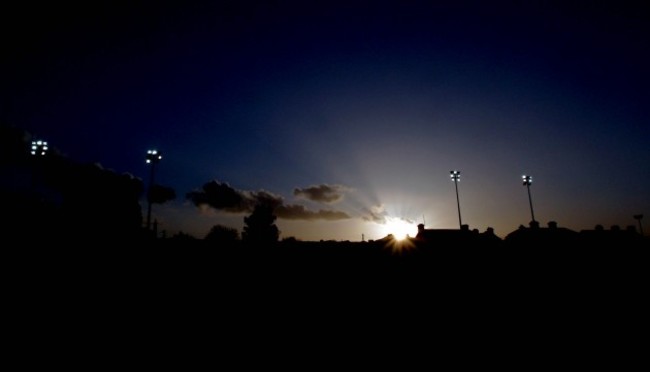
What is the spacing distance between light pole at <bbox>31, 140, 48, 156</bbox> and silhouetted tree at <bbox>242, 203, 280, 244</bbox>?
1831 inches

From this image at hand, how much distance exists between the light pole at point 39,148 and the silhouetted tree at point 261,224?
46.5 meters

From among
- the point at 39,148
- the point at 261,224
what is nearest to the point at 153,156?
the point at 39,148

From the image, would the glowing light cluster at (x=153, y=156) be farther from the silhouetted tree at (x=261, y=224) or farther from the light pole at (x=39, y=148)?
the silhouetted tree at (x=261, y=224)

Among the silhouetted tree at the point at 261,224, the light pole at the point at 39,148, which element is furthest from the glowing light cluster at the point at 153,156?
the silhouetted tree at the point at 261,224

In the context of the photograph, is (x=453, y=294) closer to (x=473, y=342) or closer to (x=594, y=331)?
(x=473, y=342)

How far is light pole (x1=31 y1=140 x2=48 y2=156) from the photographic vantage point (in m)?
41.1

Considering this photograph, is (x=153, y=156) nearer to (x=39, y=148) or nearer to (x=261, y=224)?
(x=39, y=148)

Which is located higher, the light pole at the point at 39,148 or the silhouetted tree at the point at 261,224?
the light pole at the point at 39,148

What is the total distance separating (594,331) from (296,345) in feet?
45.9

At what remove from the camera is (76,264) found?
1677 centimetres

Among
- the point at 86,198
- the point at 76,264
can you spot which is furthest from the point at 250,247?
the point at 86,198

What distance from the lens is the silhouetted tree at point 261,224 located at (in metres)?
82.8

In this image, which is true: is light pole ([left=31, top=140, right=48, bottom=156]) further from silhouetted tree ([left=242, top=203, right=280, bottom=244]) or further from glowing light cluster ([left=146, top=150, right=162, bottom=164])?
silhouetted tree ([left=242, top=203, right=280, bottom=244])

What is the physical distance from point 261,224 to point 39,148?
4865 centimetres
